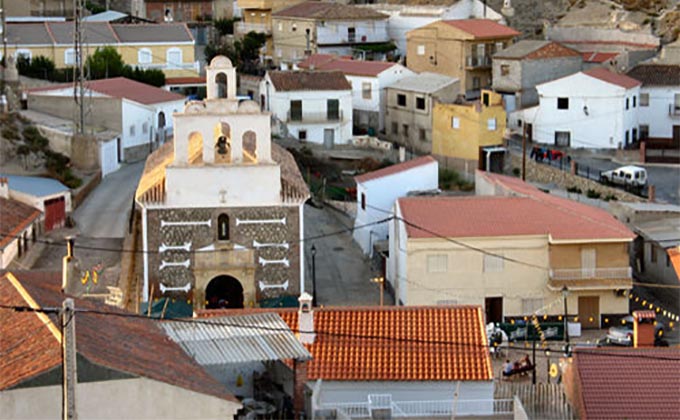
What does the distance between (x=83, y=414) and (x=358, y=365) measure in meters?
7.06

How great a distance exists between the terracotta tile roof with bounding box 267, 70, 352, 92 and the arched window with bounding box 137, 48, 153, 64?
7.95 meters

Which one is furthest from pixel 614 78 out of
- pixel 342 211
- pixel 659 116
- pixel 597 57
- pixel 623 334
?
pixel 623 334

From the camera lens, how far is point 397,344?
2534 cm

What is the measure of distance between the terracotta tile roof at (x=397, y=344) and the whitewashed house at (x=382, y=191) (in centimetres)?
1686

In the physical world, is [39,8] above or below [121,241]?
above

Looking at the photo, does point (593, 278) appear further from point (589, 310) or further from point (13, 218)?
point (13, 218)

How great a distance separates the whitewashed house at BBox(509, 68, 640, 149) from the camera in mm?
57938

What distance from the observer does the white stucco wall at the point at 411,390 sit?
79.8 ft

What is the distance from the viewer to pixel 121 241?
Answer: 39875mm

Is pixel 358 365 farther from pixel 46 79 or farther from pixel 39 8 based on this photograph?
pixel 39 8

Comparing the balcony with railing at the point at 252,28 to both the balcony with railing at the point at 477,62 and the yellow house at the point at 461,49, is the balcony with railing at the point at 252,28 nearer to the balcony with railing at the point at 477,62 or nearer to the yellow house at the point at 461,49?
the yellow house at the point at 461,49

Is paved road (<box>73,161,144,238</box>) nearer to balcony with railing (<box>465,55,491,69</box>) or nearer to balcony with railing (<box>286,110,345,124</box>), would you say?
balcony with railing (<box>286,110,345,124</box>)

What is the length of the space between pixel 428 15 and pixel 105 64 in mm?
16104

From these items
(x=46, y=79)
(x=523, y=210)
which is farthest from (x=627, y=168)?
(x=46, y=79)
